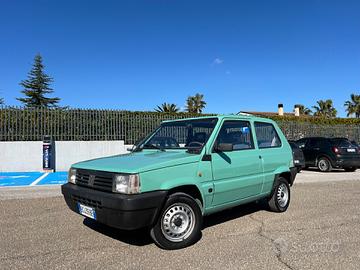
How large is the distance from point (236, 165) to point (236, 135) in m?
0.59

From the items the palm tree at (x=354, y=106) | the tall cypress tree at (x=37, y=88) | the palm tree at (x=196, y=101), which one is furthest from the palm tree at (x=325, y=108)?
the tall cypress tree at (x=37, y=88)

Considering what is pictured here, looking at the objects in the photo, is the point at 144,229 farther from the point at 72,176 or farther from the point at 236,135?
the point at 236,135

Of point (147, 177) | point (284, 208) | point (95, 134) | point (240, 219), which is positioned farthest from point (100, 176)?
point (95, 134)

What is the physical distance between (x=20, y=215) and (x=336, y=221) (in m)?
5.89

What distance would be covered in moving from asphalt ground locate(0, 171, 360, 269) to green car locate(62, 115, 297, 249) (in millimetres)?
398

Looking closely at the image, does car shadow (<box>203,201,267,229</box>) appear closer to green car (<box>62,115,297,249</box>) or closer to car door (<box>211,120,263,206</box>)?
green car (<box>62,115,297,249</box>)

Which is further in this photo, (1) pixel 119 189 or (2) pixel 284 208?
(2) pixel 284 208

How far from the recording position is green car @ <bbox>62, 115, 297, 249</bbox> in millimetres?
4215

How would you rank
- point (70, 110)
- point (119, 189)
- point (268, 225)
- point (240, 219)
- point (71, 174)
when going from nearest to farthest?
point (119, 189) → point (71, 174) → point (268, 225) → point (240, 219) → point (70, 110)

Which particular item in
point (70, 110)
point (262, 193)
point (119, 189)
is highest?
point (70, 110)

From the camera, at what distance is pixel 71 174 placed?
17.1ft

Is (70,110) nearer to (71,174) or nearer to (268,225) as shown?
(71,174)

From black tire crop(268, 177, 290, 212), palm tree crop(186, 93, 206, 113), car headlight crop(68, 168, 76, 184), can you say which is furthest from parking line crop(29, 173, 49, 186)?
palm tree crop(186, 93, 206, 113)

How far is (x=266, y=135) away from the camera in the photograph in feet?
21.2
